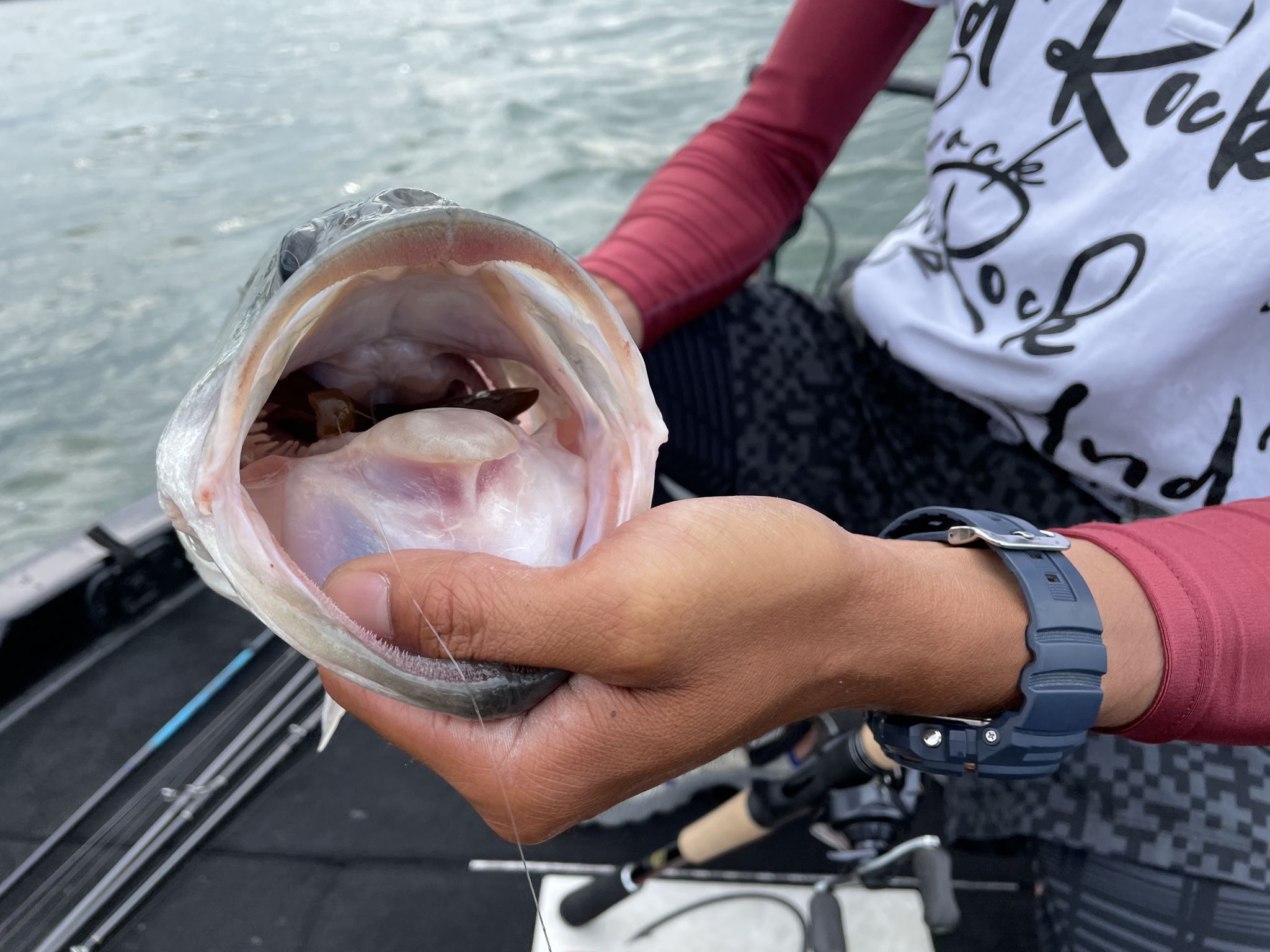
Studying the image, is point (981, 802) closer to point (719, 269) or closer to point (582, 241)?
point (719, 269)

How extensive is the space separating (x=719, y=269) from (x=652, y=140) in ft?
18.8

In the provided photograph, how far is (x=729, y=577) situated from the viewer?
690 millimetres

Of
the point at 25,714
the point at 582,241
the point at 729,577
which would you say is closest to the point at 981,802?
the point at 729,577

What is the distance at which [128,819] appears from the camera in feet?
5.49

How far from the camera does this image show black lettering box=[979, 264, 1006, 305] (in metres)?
1.37

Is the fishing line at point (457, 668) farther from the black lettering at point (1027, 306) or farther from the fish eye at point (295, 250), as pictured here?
the black lettering at point (1027, 306)

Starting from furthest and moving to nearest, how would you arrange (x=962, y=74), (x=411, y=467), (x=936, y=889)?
(x=962, y=74) < (x=936, y=889) < (x=411, y=467)

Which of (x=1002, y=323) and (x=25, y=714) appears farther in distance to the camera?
(x=25, y=714)

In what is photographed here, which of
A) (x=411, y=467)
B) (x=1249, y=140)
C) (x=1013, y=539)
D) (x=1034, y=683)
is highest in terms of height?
(x=1249, y=140)

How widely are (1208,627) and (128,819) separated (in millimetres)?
1895

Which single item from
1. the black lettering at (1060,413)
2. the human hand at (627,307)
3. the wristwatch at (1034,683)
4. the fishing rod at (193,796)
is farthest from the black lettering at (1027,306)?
the fishing rod at (193,796)

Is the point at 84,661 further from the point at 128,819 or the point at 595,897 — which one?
the point at 595,897

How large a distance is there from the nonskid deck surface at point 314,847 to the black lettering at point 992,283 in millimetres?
1115

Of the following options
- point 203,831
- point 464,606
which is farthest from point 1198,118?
point 203,831
